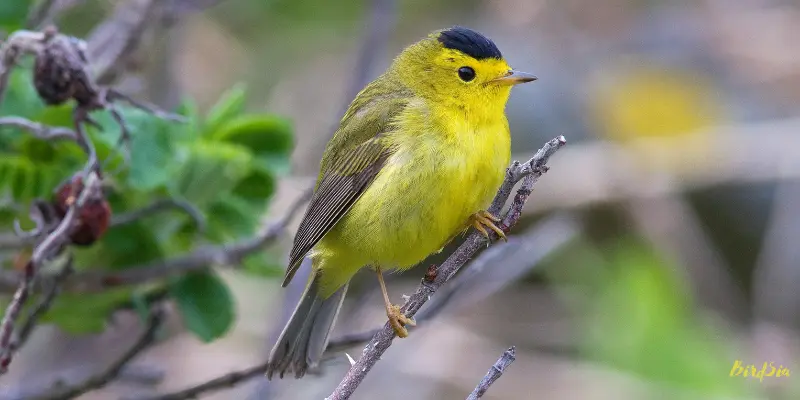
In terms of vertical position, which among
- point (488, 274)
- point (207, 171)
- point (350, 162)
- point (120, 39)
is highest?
point (488, 274)

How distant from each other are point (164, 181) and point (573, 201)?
3.45m

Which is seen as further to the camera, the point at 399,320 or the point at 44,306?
the point at 399,320

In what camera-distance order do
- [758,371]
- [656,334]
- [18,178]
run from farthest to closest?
1. [758,371]
2. [656,334]
3. [18,178]

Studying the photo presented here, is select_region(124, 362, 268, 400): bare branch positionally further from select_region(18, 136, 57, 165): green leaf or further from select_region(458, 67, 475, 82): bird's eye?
select_region(458, 67, 475, 82): bird's eye

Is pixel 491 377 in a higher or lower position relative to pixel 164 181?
higher

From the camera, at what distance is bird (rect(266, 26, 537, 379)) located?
9.01ft

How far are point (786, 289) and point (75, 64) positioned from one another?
4229 mm

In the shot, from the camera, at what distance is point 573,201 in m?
5.57

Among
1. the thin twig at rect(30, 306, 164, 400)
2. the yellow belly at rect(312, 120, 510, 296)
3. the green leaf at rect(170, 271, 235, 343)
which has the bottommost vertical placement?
the thin twig at rect(30, 306, 164, 400)

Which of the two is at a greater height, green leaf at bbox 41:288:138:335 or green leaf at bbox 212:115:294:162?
green leaf at bbox 212:115:294:162

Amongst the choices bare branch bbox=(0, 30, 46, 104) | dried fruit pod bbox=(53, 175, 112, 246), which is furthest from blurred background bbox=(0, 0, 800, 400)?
bare branch bbox=(0, 30, 46, 104)

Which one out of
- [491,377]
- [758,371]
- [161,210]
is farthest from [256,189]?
[758,371]

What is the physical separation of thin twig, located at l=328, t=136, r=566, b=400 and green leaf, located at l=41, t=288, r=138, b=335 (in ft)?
3.23

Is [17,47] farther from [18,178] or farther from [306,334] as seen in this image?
[306,334]
